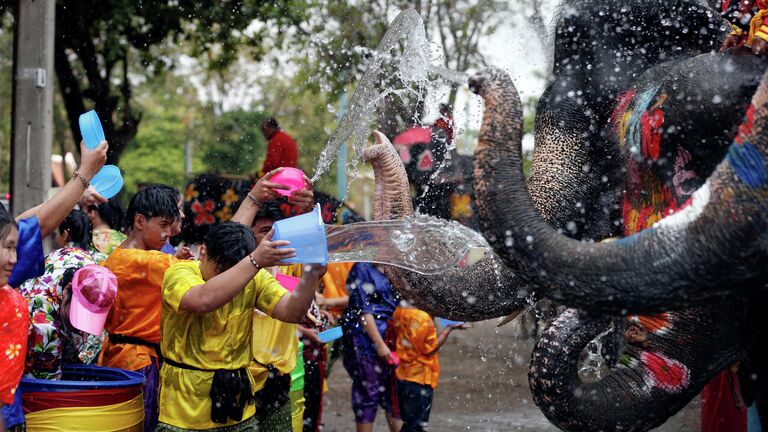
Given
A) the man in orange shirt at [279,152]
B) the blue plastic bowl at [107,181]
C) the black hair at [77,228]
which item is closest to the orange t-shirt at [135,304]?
the blue plastic bowl at [107,181]

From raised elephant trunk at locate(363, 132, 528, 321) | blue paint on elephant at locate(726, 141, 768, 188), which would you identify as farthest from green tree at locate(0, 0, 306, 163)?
blue paint on elephant at locate(726, 141, 768, 188)

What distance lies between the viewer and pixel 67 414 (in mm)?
3820

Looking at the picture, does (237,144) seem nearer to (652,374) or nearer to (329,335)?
(329,335)

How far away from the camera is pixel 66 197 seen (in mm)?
3658

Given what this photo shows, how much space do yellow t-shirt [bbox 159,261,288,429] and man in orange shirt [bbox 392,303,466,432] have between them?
235cm

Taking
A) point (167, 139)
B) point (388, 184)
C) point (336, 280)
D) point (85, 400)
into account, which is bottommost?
point (85, 400)

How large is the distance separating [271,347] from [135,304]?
65 cm

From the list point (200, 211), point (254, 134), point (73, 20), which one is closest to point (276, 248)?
point (200, 211)

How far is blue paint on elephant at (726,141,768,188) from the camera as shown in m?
2.17

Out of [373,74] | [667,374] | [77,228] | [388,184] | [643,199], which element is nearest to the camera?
[667,374]

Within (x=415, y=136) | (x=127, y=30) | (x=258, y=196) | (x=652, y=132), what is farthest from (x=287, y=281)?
(x=127, y=30)

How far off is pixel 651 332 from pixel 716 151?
539 millimetres

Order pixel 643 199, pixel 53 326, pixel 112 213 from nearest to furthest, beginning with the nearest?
pixel 643 199
pixel 53 326
pixel 112 213

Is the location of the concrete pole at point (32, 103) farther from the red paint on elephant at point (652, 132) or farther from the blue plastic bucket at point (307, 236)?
the red paint on elephant at point (652, 132)
